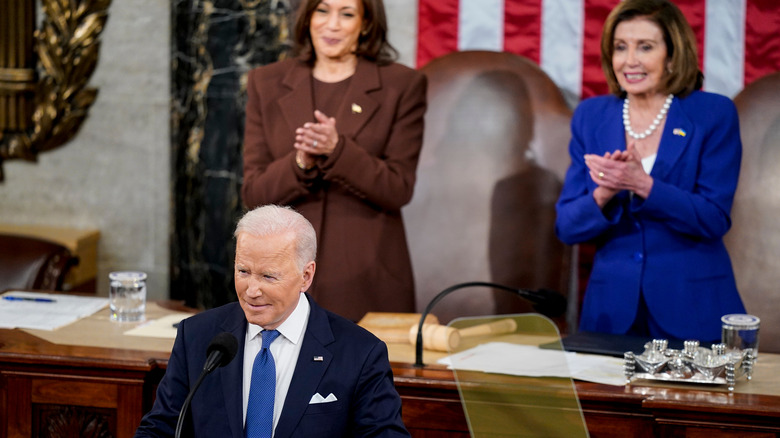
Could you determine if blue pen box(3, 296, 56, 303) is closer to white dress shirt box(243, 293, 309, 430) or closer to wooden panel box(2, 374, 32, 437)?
wooden panel box(2, 374, 32, 437)

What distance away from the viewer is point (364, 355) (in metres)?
A: 2.55

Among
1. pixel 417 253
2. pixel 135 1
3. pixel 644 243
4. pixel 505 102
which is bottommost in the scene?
pixel 417 253

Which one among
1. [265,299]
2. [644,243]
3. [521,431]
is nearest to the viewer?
[265,299]

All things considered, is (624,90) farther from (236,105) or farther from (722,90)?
(236,105)

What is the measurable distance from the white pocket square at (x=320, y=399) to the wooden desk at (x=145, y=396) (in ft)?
2.31

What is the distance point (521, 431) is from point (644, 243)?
1.19 metres

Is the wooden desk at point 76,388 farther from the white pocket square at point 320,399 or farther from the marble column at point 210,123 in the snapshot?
the marble column at point 210,123

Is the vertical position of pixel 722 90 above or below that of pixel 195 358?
above

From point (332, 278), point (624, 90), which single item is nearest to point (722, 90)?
point (624, 90)

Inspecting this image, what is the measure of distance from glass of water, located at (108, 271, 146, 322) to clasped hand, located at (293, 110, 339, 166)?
74 cm

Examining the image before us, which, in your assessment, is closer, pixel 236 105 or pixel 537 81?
pixel 537 81

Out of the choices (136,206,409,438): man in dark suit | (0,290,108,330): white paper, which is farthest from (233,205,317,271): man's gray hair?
(0,290,108,330): white paper

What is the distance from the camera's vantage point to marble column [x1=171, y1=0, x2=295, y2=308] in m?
5.33

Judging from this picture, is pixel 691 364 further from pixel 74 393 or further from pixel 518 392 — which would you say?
pixel 74 393
